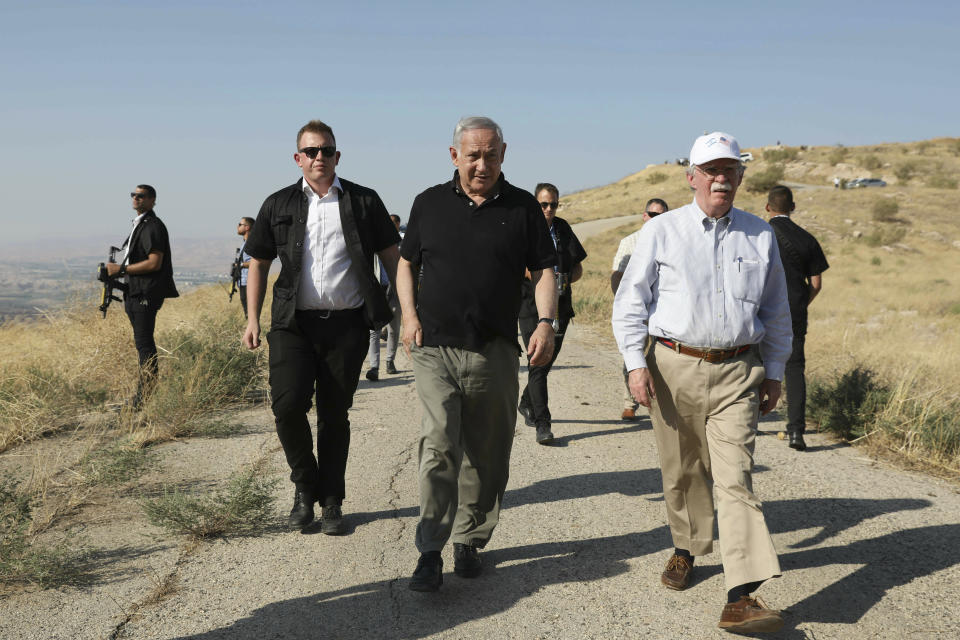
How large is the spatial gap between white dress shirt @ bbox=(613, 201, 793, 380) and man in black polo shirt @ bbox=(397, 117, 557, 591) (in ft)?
1.52

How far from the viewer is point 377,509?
17.1 feet

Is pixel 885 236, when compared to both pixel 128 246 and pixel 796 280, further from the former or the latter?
pixel 128 246

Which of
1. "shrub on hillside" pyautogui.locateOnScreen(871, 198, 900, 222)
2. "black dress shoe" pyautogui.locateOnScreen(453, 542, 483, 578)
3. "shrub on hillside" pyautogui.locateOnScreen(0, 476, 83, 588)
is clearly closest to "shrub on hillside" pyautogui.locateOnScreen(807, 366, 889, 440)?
"black dress shoe" pyautogui.locateOnScreen(453, 542, 483, 578)

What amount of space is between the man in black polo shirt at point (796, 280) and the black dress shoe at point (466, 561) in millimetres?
3804

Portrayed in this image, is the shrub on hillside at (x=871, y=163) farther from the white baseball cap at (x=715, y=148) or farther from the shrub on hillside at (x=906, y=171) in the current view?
→ the white baseball cap at (x=715, y=148)

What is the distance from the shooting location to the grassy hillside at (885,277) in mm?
7082

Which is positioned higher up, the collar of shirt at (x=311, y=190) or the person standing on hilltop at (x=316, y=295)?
the collar of shirt at (x=311, y=190)

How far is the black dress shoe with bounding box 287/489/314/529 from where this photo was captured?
480 cm

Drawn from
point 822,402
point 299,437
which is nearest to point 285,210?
point 299,437

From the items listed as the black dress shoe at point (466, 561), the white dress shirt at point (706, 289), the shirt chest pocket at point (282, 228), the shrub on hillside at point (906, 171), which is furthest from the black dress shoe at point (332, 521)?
the shrub on hillside at point (906, 171)

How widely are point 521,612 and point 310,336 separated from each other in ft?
6.55

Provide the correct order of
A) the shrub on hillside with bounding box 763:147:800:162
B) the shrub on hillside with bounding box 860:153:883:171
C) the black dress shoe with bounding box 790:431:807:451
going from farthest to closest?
the shrub on hillside with bounding box 763:147:800:162 < the shrub on hillside with bounding box 860:153:883:171 < the black dress shoe with bounding box 790:431:807:451

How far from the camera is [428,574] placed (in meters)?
3.86

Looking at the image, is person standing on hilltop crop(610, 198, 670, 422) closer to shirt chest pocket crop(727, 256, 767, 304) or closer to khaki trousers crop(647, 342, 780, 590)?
khaki trousers crop(647, 342, 780, 590)
